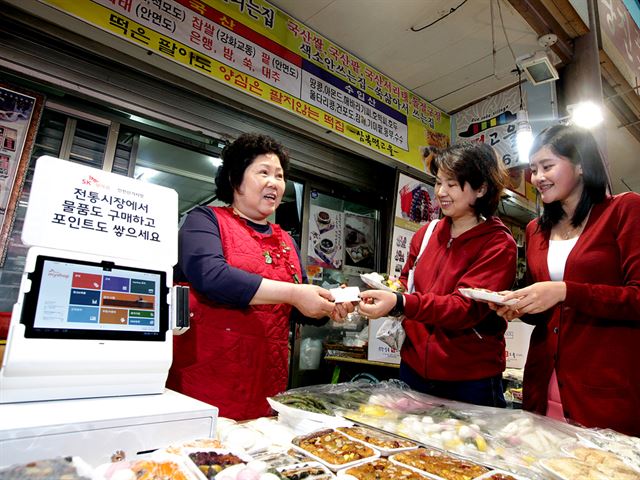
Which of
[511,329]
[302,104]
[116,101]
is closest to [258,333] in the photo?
[116,101]

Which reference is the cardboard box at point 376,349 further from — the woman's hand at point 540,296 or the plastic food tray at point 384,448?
the plastic food tray at point 384,448

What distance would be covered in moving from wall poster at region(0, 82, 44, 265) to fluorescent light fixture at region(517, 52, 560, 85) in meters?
3.44

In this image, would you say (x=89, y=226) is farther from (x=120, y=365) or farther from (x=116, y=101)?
(x=116, y=101)

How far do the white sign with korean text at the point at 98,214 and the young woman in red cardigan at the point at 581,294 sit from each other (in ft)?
4.05

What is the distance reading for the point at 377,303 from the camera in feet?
5.31

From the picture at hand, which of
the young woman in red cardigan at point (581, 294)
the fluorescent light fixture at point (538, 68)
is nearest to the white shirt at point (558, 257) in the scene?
the young woman in red cardigan at point (581, 294)

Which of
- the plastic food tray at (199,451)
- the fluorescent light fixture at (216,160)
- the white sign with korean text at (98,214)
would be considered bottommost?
the plastic food tray at (199,451)

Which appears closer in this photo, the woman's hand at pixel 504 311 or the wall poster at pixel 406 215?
the woman's hand at pixel 504 311

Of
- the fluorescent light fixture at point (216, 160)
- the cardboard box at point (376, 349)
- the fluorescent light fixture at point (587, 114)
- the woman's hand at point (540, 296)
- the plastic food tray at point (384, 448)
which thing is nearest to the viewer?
the plastic food tray at point (384, 448)

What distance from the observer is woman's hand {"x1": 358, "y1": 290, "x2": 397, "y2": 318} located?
1.58m

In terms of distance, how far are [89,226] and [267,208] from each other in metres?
0.83

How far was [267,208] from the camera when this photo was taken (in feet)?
6.00

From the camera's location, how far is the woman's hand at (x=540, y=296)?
4.77 ft

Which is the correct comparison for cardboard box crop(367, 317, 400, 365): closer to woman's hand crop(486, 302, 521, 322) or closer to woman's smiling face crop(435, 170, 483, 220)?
woman's smiling face crop(435, 170, 483, 220)
